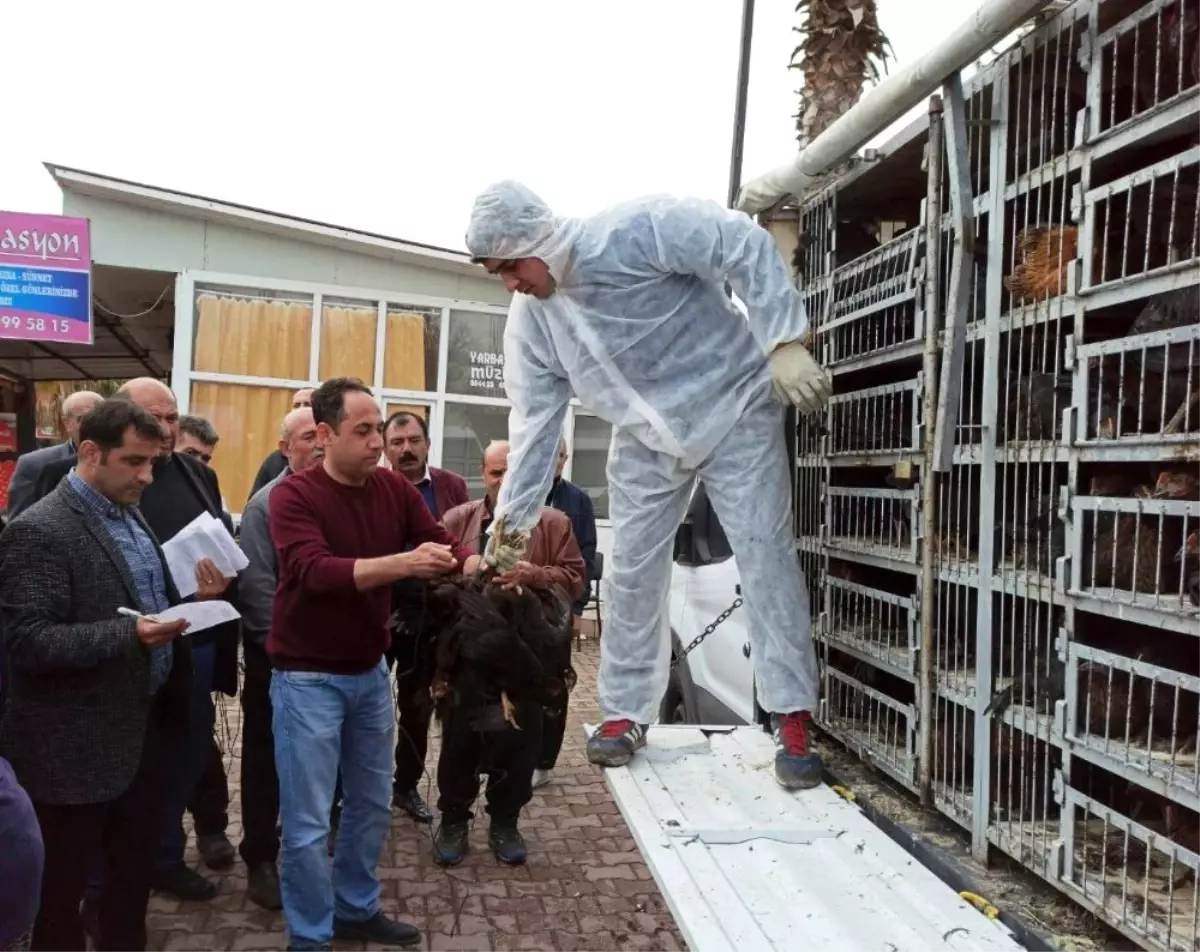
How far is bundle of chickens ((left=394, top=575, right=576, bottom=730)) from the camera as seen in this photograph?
3.10 meters

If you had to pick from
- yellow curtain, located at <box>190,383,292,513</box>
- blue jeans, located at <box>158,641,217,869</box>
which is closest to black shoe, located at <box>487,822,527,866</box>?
blue jeans, located at <box>158,641,217,869</box>

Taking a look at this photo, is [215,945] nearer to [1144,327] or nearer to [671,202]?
[671,202]

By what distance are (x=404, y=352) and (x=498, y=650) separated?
8.93 meters

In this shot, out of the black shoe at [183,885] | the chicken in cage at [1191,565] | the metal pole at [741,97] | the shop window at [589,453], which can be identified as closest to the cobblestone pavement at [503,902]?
the black shoe at [183,885]

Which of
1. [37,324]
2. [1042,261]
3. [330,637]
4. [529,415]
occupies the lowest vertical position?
[330,637]

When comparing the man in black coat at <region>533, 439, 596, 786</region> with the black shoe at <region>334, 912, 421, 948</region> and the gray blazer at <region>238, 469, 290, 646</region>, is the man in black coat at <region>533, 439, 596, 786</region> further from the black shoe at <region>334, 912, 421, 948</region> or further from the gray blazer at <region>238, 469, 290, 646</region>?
the black shoe at <region>334, 912, 421, 948</region>

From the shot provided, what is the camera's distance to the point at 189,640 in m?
4.30

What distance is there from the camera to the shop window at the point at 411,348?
11516mm

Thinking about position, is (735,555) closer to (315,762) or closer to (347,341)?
(315,762)

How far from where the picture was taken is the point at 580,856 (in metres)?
5.21

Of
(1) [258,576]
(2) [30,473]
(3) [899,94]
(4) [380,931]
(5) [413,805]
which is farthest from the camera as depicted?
(5) [413,805]

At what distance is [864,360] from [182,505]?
121 inches

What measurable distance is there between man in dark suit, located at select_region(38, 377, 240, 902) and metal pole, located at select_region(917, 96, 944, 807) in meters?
2.92

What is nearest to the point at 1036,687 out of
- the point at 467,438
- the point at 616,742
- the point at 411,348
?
the point at 616,742
